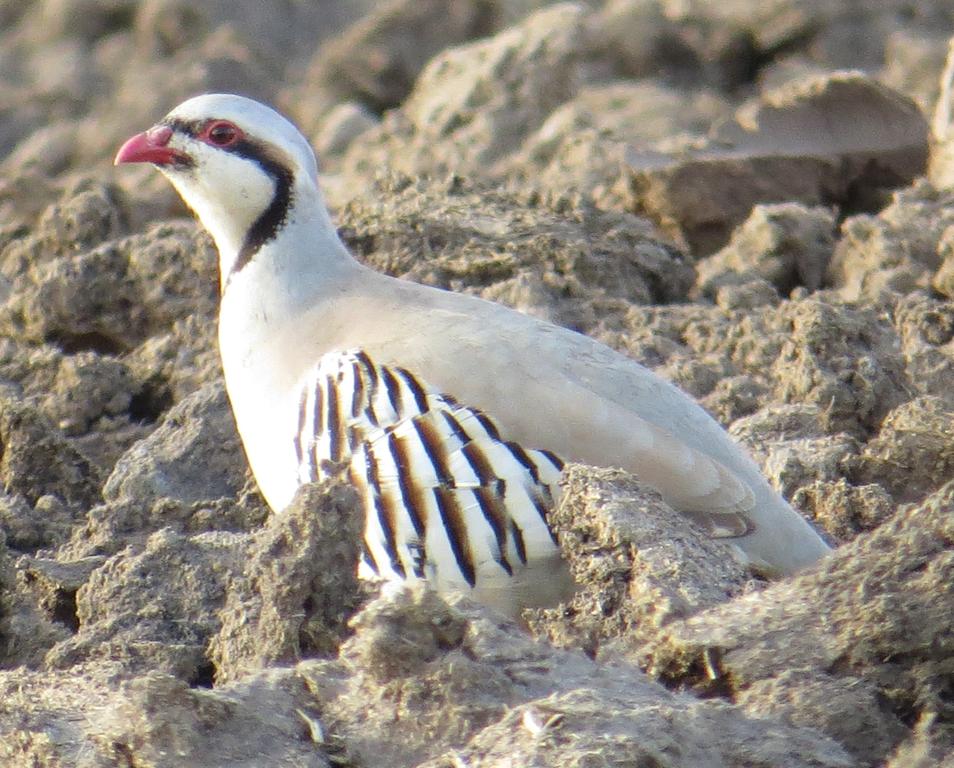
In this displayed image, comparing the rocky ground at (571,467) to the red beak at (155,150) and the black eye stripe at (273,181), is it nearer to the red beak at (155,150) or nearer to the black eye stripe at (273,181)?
the black eye stripe at (273,181)

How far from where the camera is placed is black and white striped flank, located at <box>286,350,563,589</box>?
19.5 ft

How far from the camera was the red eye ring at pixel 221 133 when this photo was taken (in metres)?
7.21

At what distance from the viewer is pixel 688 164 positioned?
30.7ft

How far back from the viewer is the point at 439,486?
6.00m

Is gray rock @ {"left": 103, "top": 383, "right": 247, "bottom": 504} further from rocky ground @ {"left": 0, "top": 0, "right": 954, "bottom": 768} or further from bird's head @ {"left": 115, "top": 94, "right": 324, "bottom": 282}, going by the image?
bird's head @ {"left": 115, "top": 94, "right": 324, "bottom": 282}

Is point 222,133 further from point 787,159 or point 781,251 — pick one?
point 787,159

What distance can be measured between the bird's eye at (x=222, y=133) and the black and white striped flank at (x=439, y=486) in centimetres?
139

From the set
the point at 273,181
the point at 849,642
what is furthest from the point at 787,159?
the point at 849,642

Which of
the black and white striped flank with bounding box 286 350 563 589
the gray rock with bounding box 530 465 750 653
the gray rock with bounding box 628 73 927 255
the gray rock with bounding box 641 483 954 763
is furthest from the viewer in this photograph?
the gray rock with bounding box 628 73 927 255

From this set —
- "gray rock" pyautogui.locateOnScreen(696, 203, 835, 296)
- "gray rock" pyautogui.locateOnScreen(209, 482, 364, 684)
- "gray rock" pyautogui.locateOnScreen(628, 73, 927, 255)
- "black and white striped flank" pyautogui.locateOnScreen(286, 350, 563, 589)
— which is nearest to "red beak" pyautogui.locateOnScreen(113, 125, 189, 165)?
"black and white striped flank" pyautogui.locateOnScreen(286, 350, 563, 589)

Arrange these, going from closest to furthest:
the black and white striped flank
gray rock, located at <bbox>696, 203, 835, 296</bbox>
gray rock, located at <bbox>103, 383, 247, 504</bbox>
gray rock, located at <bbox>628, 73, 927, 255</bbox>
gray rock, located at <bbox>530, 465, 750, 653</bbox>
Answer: gray rock, located at <bbox>530, 465, 750, 653</bbox> → the black and white striped flank → gray rock, located at <bbox>103, 383, 247, 504</bbox> → gray rock, located at <bbox>696, 203, 835, 296</bbox> → gray rock, located at <bbox>628, 73, 927, 255</bbox>

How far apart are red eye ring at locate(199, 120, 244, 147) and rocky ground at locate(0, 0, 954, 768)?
885 millimetres

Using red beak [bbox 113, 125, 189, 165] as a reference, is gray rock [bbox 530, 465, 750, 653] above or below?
below

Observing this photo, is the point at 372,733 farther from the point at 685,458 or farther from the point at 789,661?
the point at 685,458
